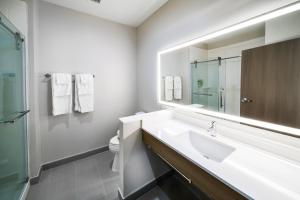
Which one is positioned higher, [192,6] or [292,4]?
[192,6]

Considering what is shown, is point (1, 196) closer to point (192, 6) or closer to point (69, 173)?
point (69, 173)

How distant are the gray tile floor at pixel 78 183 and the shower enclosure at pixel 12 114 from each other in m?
0.22

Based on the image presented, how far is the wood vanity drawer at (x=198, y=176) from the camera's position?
0.70 meters

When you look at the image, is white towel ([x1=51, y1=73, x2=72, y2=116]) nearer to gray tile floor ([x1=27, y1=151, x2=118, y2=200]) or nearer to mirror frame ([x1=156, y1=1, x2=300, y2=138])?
gray tile floor ([x1=27, y1=151, x2=118, y2=200])

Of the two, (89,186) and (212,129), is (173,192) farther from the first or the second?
(89,186)

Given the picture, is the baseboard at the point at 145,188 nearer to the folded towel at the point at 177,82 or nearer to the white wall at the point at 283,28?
the folded towel at the point at 177,82

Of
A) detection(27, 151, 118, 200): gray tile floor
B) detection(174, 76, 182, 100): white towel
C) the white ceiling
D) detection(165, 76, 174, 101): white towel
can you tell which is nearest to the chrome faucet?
detection(174, 76, 182, 100): white towel

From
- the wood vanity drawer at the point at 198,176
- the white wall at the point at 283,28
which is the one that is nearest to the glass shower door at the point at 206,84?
the white wall at the point at 283,28

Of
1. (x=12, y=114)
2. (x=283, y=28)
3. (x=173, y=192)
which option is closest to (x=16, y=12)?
(x=12, y=114)

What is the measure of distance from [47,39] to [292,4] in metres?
2.53

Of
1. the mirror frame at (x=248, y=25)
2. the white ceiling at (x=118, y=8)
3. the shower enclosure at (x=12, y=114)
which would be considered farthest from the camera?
the white ceiling at (x=118, y=8)

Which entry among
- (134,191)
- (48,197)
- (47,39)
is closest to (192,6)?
(47,39)

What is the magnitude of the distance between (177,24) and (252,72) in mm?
1023

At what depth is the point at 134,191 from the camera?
1.47 meters
